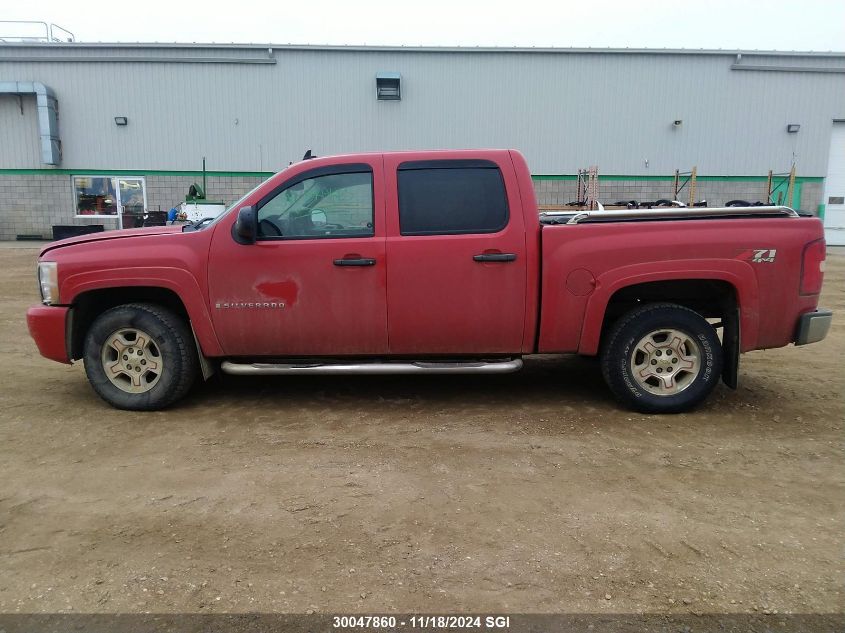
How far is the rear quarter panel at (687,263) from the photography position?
14.4ft

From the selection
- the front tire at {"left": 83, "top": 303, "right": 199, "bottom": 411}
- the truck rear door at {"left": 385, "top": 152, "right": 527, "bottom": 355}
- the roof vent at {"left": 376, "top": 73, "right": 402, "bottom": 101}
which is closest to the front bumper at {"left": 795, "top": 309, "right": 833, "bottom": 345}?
the truck rear door at {"left": 385, "top": 152, "right": 527, "bottom": 355}

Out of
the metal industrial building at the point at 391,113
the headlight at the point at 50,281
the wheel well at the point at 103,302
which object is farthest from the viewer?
the metal industrial building at the point at 391,113

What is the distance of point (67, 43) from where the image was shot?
20.9 meters

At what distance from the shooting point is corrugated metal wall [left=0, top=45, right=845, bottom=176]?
822 inches

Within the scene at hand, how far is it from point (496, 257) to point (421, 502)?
1.93 m

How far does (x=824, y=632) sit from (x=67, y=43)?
25.3 metres

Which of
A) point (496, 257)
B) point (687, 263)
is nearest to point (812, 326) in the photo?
point (687, 263)

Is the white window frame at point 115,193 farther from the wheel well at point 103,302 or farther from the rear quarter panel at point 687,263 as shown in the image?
the rear quarter panel at point 687,263

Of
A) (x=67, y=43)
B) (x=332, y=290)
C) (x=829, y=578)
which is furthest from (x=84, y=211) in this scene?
(x=829, y=578)

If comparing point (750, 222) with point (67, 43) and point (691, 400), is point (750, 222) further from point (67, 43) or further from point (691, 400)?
point (67, 43)

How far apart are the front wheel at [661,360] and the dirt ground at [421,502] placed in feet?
0.54

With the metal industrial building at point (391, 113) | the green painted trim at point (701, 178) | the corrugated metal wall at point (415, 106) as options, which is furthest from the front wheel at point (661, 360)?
the metal industrial building at point (391, 113)

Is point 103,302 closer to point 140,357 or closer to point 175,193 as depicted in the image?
point 140,357

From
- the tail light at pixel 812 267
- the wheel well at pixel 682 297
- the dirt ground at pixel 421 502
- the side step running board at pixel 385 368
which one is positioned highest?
the tail light at pixel 812 267
